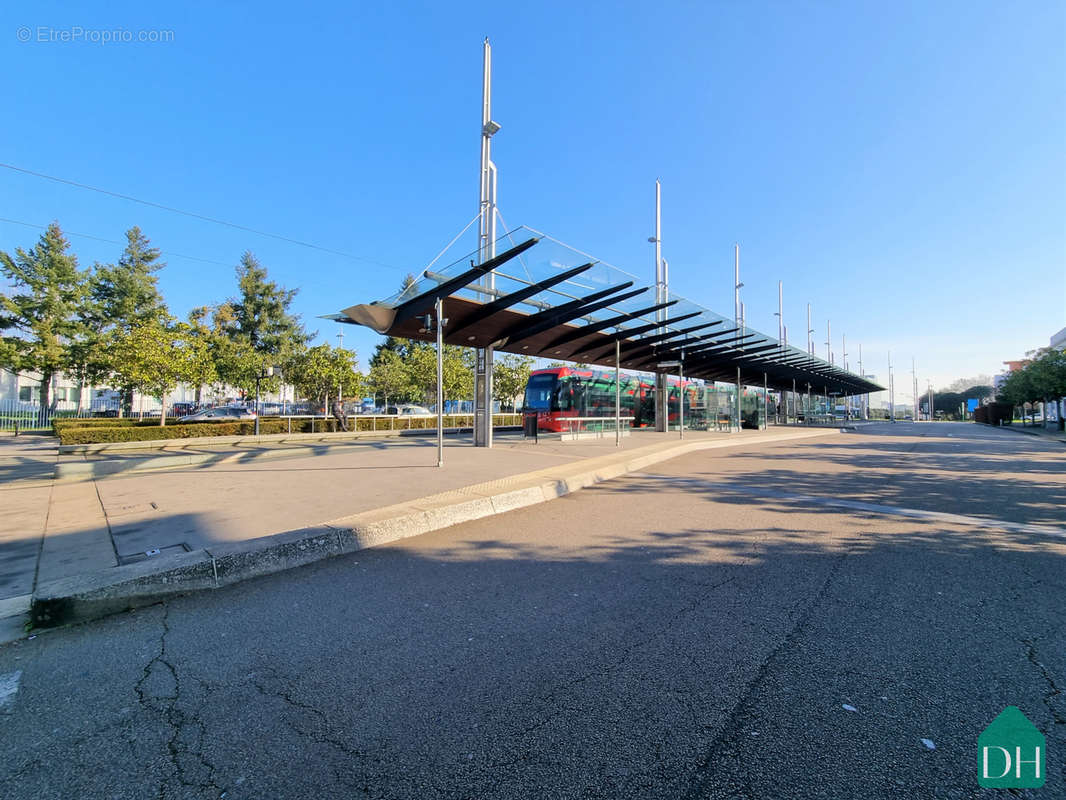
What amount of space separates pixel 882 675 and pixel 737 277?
30114mm

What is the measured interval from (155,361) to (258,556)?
904 inches

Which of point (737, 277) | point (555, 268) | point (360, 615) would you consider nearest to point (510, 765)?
point (360, 615)

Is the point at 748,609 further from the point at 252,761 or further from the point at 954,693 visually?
the point at 252,761

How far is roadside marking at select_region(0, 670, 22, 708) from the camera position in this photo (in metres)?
2.46

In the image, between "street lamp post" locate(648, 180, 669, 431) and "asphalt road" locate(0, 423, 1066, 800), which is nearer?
"asphalt road" locate(0, 423, 1066, 800)

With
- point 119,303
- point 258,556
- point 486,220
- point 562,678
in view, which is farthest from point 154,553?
point 119,303

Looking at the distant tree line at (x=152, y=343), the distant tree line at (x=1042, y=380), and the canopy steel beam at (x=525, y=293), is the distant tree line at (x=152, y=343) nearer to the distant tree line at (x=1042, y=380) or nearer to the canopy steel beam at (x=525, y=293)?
the canopy steel beam at (x=525, y=293)

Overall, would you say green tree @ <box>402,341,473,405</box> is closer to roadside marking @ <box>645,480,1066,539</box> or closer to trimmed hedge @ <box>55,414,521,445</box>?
trimmed hedge @ <box>55,414,521,445</box>

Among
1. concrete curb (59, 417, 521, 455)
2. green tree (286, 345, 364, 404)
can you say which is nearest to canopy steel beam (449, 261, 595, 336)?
concrete curb (59, 417, 521, 455)

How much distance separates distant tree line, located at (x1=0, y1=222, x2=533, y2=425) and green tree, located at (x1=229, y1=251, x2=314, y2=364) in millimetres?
103

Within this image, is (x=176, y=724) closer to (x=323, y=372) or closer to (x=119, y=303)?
(x=323, y=372)

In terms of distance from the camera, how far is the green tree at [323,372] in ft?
86.0

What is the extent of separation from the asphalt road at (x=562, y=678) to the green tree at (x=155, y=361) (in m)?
23.2

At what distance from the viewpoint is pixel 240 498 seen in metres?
6.79
